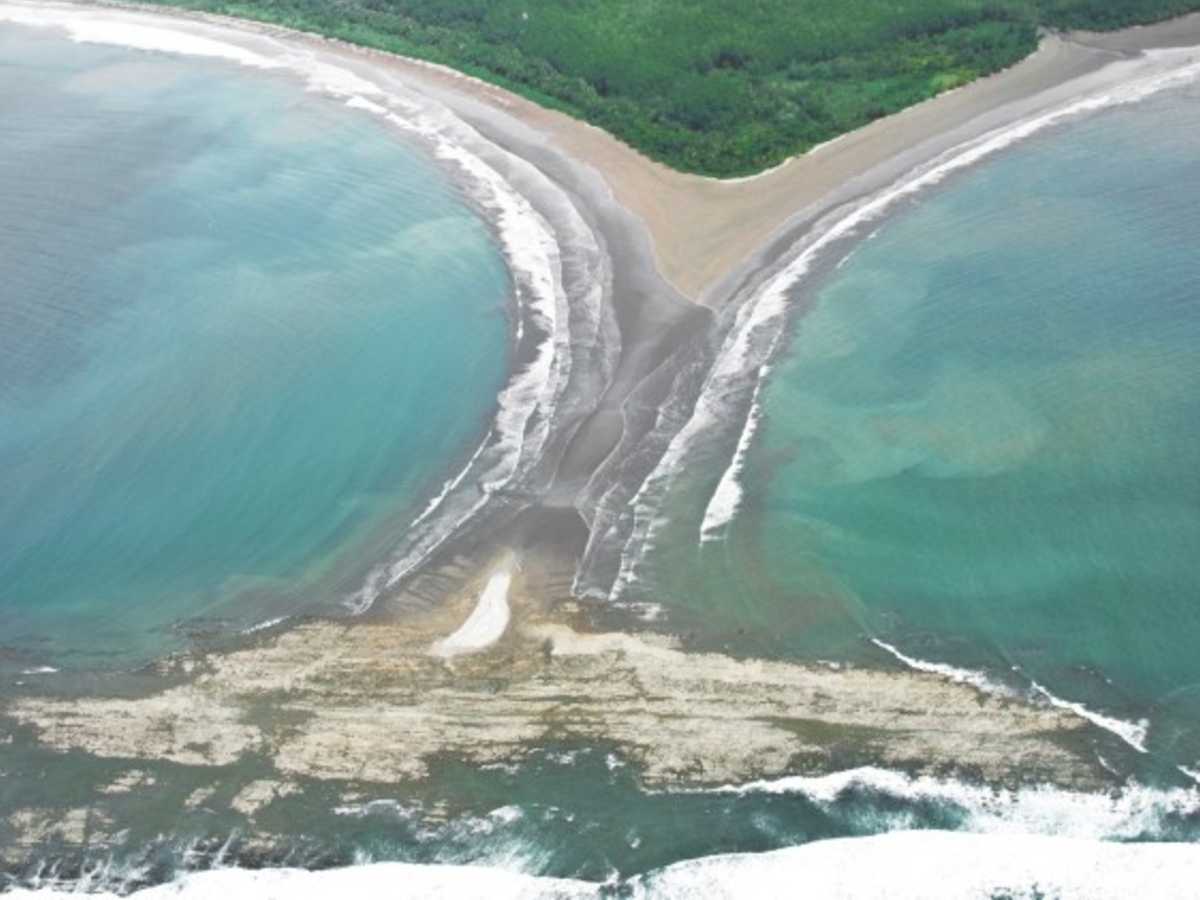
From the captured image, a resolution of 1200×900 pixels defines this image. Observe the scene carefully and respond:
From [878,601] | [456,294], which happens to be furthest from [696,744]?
[456,294]

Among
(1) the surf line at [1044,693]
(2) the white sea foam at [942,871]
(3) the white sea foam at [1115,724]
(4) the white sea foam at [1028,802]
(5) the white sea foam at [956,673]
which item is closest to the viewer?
(2) the white sea foam at [942,871]

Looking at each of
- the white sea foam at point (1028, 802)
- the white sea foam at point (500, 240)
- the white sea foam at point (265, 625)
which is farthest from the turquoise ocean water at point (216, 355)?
the white sea foam at point (1028, 802)

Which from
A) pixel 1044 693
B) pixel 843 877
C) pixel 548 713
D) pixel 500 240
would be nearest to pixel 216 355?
pixel 500 240

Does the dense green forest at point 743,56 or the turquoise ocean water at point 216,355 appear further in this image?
the dense green forest at point 743,56

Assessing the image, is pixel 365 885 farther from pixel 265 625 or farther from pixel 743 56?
pixel 743 56

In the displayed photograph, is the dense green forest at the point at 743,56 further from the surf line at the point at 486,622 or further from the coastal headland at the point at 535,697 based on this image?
the surf line at the point at 486,622

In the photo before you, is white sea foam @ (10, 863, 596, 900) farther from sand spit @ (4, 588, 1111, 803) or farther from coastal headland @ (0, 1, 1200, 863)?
sand spit @ (4, 588, 1111, 803)

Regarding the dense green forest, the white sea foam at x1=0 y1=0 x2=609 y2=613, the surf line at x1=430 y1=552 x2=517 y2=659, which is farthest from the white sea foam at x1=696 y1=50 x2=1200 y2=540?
the surf line at x1=430 y1=552 x2=517 y2=659
